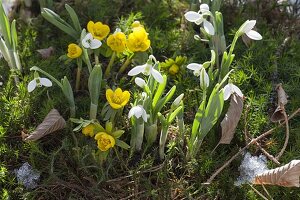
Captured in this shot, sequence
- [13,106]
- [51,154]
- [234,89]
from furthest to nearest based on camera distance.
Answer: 1. [13,106]
2. [51,154]
3. [234,89]

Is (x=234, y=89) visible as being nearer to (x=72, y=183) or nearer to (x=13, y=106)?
(x=72, y=183)

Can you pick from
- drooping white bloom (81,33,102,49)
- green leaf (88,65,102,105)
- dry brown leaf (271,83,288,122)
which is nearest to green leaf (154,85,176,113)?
green leaf (88,65,102,105)

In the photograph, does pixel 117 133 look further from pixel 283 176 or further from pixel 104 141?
pixel 283 176

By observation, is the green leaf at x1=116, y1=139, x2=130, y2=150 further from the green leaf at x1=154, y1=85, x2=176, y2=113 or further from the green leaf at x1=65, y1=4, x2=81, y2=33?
the green leaf at x1=65, y1=4, x2=81, y2=33

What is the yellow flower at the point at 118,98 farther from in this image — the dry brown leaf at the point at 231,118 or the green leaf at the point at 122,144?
the dry brown leaf at the point at 231,118

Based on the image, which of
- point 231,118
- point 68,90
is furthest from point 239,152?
point 68,90

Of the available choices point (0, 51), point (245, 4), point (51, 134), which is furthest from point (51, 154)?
point (245, 4)
